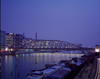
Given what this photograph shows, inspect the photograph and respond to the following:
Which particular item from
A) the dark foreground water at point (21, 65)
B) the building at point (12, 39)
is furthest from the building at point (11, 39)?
the dark foreground water at point (21, 65)

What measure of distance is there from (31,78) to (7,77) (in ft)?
22.8

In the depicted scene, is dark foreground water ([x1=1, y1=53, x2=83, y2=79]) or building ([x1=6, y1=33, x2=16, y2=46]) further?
building ([x1=6, y1=33, x2=16, y2=46])

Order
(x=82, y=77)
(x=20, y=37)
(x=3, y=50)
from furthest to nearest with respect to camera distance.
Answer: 1. (x=20, y=37)
2. (x=3, y=50)
3. (x=82, y=77)

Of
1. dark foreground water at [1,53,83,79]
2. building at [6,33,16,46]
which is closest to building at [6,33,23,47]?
building at [6,33,16,46]

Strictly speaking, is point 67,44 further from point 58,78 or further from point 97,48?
point 58,78

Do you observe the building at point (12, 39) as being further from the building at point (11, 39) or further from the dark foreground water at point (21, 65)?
the dark foreground water at point (21, 65)

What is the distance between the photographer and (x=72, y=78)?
13289mm

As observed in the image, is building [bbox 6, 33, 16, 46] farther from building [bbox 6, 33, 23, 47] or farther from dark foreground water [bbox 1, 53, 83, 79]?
dark foreground water [bbox 1, 53, 83, 79]

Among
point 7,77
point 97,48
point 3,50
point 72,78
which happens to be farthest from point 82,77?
point 3,50

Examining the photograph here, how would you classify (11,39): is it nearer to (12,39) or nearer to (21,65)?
(12,39)

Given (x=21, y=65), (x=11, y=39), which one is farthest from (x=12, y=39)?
(x=21, y=65)

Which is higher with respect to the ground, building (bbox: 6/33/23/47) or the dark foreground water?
building (bbox: 6/33/23/47)

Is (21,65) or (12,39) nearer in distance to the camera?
(21,65)

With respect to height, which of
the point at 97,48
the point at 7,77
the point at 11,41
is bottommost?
the point at 7,77
